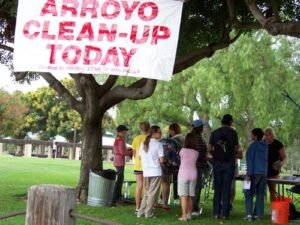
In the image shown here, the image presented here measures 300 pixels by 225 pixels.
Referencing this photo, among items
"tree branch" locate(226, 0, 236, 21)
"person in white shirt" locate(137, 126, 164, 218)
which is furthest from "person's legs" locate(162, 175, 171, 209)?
"tree branch" locate(226, 0, 236, 21)

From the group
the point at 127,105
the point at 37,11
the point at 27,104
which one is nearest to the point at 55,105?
the point at 27,104

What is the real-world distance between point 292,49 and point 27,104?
51.3 meters

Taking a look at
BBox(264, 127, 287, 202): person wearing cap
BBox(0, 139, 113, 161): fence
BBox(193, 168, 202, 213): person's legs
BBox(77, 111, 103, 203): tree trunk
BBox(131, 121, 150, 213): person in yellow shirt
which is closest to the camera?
BBox(193, 168, 202, 213): person's legs

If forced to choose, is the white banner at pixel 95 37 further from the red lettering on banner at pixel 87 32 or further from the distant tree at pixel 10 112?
the distant tree at pixel 10 112

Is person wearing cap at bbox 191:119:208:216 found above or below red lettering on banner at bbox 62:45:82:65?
below

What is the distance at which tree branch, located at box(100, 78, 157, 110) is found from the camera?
12.1m

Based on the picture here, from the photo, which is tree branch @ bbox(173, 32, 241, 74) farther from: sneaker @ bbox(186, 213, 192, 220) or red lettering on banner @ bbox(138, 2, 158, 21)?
red lettering on banner @ bbox(138, 2, 158, 21)

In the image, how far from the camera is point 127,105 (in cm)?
3312

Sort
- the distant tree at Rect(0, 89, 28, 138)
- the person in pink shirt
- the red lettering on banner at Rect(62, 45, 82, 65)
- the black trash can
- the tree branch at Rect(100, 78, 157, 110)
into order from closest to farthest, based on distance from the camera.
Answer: the red lettering on banner at Rect(62, 45, 82, 65) → the person in pink shirt → the tree branch at Rect(100, 78, 157, 110) → the black trash can → the distant tree at Rect(0, 89, 28, 138)

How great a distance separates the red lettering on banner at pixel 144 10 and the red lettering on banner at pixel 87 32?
606 mm

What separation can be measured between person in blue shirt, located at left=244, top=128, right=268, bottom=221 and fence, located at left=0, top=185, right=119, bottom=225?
7179 mm

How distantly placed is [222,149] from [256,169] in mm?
819

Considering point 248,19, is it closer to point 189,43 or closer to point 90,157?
point 189,43

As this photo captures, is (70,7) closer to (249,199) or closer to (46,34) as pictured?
(46,34)
